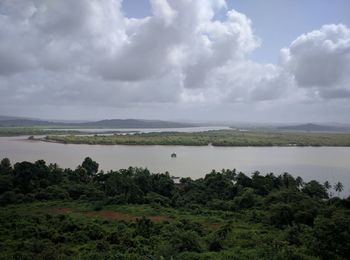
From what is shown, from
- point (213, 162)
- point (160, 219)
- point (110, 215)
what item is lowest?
point (110, 215)

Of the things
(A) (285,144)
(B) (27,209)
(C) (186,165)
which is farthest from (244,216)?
(A) (285,144)

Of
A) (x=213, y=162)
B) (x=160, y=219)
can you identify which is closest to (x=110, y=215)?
(x=160, y=219)

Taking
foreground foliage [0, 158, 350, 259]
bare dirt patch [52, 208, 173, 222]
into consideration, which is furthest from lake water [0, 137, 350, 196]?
bare dirt patch [52, 208, 173, 222]

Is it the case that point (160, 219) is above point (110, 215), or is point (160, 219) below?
above

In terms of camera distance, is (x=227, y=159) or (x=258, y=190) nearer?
(x=258, y=190)

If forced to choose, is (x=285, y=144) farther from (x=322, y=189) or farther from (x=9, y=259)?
(x=9, y=259)

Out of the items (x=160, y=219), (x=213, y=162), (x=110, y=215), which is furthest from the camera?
(x=213, y=162)

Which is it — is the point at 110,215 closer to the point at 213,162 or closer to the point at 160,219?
the point at 160,219

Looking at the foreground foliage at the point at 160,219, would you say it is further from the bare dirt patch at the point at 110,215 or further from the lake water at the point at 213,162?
the lake water at the point at 213,162

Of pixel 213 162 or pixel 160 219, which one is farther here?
pixel 213 162
